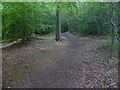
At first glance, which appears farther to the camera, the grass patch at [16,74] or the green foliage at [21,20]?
the green foliage at [21,20]

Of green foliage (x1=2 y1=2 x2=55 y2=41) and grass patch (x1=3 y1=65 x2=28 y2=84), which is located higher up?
green foliage (x1=2 y1=2 x2=55 y2=41)

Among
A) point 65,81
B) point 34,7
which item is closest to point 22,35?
point 34,7

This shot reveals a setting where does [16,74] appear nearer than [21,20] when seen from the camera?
Yes

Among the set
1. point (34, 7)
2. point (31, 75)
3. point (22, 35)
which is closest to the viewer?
point (31, 75)

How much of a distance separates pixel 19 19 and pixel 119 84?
977 cm

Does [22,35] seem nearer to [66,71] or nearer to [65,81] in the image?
[66,71]

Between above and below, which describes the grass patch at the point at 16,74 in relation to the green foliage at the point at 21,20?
below

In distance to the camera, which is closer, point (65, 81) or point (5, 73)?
point (65, 81)

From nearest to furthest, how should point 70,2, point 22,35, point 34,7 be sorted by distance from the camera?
point 70,2 < point 34,7 < point 22,35

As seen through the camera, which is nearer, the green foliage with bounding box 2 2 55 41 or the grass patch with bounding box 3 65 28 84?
the grass patch with bounding box 3 65 28 84

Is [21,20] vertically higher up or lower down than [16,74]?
higher up

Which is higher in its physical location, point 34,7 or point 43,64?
point 34,7

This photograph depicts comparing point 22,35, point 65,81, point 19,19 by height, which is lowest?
point 65,81

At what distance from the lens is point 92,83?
4.22 metres
